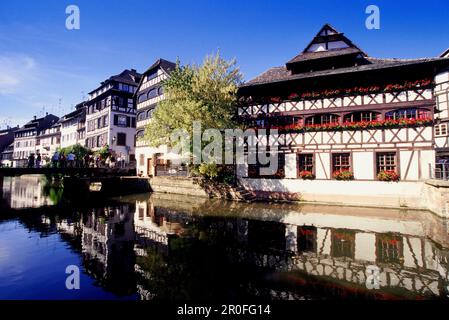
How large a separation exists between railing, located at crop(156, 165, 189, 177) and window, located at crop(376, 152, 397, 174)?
1532 cm

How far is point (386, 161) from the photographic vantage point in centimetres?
1631

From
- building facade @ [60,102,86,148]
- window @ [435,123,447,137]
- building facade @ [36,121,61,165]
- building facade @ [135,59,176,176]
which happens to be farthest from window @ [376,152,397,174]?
building facade @ [36,121,61,165]

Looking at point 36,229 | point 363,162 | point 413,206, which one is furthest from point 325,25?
point 36,229

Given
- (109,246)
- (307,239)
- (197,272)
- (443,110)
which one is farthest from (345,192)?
(109,246)

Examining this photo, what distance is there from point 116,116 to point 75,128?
19040 millimetres

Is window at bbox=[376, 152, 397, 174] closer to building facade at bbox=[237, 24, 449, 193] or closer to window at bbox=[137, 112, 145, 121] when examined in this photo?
building facade at bbox=[237, 24, 449, 193]

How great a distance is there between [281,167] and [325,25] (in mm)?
11477

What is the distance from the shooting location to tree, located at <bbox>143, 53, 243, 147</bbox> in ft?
59.0

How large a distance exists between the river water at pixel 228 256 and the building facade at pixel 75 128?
3528 centimetres

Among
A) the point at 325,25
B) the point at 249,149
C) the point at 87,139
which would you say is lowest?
the point at 249,149

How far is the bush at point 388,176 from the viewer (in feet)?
51.2

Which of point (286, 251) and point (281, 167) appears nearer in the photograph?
point (286, 251)

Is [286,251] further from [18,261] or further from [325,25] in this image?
[325,25]

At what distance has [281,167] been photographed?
19062 mm
